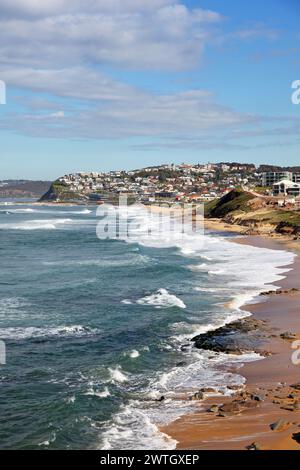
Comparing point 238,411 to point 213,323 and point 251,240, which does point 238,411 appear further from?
point 251,240

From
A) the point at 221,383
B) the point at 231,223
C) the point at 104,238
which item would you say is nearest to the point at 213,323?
the point at 221,383

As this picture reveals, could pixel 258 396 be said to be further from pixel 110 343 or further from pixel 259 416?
pixel 110 343

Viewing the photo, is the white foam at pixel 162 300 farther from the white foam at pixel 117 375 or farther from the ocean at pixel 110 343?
the white foam at pixel 117 375

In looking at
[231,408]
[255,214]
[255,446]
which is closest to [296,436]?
[255,446]

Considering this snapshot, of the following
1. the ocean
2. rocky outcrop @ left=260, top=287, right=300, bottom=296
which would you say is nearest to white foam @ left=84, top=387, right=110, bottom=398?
the ocean

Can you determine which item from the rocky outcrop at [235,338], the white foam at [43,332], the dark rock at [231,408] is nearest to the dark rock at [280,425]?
the dark rock at [231,408]
